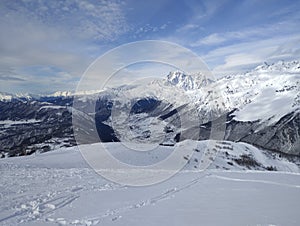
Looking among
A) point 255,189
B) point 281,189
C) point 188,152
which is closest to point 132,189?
point 255,189

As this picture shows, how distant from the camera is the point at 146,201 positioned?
14.5 meters

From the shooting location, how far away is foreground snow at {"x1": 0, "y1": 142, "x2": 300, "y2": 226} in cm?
1138

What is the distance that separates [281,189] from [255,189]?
1.47 meters

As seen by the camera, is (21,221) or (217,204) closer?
(21,221)

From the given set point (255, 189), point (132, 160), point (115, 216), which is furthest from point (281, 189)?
point (132, 160)

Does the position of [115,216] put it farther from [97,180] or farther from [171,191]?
[97,180]

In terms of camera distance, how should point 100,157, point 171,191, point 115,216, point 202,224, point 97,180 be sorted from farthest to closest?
1. point 100,157
2. point 97,180
3. point 171,191
4. point 115,216
5. point 202,224

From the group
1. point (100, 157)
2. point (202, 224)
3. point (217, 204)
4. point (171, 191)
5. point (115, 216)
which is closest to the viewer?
point (202, 224)

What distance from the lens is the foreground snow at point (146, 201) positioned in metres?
11.4

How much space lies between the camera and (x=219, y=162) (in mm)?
52219

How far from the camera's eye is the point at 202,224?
10.8 meters

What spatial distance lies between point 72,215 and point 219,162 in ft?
142

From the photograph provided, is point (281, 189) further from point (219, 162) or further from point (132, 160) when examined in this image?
point (219, 162)

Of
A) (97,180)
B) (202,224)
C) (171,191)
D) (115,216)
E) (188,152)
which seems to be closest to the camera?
(202,224)
